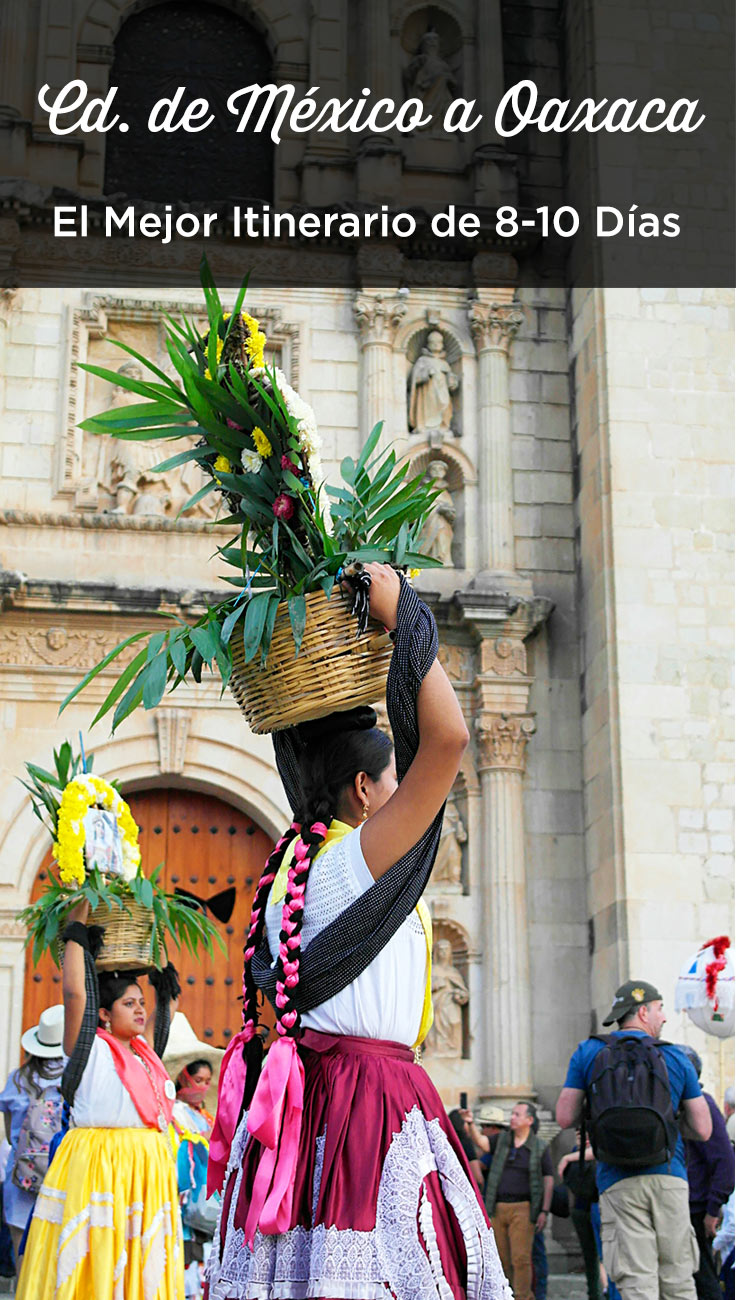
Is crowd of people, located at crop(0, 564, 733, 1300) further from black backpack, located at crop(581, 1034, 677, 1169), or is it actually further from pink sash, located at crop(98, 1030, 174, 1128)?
black backpack, located at crop(581, 1034, 677, 1169)

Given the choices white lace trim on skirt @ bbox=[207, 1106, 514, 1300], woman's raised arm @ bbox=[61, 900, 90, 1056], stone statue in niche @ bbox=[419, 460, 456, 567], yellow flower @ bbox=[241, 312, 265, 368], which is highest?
stone statue in niche @ bbox=[419, 460, 456, 567]

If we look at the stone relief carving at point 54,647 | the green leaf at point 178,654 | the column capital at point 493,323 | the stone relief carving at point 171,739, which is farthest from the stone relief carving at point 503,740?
the green leaf at point 178,654

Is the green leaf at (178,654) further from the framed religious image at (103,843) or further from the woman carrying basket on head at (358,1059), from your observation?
the framed religious image at (103,843)

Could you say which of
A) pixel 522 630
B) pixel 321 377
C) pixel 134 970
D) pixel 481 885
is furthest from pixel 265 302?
pixel 134 970

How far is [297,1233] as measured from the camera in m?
2.96

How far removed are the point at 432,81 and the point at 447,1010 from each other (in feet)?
27.0

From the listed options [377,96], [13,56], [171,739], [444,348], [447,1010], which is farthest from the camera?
[377,96]

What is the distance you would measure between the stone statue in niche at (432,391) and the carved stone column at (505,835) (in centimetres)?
186

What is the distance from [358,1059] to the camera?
3.05m

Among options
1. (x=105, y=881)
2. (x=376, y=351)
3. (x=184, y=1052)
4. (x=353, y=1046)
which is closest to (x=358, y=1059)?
(x=353, y=1046)

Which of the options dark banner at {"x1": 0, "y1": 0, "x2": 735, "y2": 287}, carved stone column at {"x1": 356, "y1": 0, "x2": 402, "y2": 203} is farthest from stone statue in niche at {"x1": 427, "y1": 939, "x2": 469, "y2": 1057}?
carved stone column at {"x1": 356, "y1": 0, "x2": 402, "y2": 203}

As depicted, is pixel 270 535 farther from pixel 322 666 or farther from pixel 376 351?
pixel 376 351

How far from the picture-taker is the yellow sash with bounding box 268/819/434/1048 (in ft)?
10.4

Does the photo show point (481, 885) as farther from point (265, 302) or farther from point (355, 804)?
point (355, 804)
